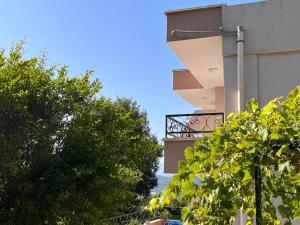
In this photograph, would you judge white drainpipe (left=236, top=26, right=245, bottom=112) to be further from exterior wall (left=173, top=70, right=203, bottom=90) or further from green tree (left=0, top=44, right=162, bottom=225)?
exterior wall (left=173, top=70, right=203, bottom=90)

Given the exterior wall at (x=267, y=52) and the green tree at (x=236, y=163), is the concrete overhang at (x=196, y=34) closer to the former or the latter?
the exterior wall at (x=267, y=52)

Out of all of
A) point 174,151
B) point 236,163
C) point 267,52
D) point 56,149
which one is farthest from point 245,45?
point 236,163

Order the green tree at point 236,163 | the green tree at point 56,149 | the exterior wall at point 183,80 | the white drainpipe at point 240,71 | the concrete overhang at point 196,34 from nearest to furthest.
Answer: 1. the green tree at point 236,163
2. the green tree at point 56,149
3. the white drainpipe at point 240,71
4. the concrete overhang at point 196,34
5. the exterior wall at point 183,80

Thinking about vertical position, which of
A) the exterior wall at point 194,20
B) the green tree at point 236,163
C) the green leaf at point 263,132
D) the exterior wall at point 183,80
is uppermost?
the exterior wall at point 194,20

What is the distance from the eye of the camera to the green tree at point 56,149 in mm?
7238

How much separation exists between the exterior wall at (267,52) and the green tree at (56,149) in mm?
2972

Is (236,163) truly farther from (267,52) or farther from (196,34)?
(196,34)

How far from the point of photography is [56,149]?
7.88 metres

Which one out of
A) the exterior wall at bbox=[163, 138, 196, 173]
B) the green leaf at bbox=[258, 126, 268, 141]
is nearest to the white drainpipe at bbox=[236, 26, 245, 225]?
the exterior wall at bbox=[163, 138, 196, 173]

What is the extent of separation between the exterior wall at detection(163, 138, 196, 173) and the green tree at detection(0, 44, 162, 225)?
0.92m

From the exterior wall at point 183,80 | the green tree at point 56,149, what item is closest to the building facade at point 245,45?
the green tree at point 56,149

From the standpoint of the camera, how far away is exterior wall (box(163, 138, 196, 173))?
31.0 feet

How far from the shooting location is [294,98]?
3.20m

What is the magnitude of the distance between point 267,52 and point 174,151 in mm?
3367
